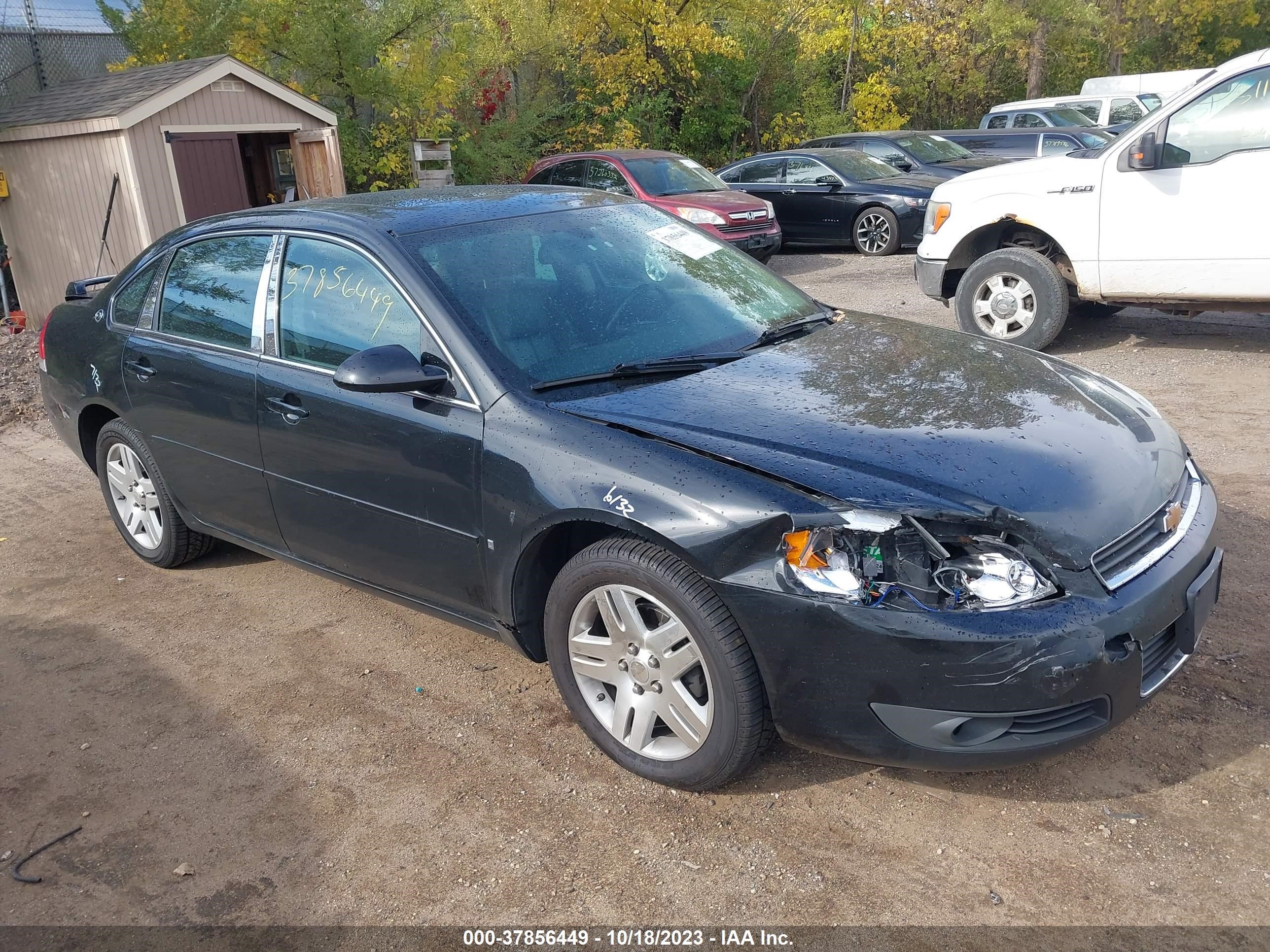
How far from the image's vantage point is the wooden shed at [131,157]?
10.6m

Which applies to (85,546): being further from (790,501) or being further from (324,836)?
(790,501)

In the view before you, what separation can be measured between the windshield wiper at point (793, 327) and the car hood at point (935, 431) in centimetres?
7

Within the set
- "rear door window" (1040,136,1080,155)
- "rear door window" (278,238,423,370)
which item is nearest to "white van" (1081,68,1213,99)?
"rear door window" (1040,136,1080,155)

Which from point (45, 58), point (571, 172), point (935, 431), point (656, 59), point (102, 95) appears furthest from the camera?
point (656, 59)

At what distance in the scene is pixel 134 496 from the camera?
5059 mm

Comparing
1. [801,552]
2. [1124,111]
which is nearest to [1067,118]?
[1124,111]

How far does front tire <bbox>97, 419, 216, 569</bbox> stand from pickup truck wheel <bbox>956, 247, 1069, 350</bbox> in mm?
5401

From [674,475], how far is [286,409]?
67.6 inches

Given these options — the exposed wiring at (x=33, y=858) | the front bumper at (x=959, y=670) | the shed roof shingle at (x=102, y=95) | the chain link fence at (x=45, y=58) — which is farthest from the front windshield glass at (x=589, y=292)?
the chain link fence at (x=45, y=58)

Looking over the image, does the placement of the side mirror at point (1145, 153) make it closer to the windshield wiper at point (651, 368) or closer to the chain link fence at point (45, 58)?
the windshield wiper at point (651, 368)

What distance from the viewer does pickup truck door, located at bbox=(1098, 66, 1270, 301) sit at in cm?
662

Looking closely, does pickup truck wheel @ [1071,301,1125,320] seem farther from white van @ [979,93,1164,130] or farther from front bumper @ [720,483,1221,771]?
white van @ [979,93,1164,130]

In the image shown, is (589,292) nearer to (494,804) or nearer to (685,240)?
(685,240)

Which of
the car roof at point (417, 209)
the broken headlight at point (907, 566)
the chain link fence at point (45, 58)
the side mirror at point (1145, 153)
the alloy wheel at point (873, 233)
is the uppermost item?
the chain link fence at point (45, 58)
